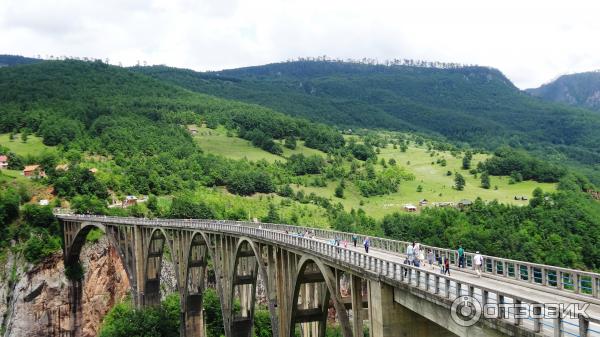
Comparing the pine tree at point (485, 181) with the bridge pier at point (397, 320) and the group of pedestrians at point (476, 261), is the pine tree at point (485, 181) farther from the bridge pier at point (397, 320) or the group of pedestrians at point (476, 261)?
the bridge pier at point (397, 320)

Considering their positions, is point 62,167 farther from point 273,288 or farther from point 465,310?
point 465,310

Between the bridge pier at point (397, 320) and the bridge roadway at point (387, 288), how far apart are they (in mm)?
45

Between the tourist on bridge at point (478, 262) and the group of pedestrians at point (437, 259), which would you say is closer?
the tourist on bridge at point (478, 262)

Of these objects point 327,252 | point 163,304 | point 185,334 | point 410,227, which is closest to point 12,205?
point 163,304

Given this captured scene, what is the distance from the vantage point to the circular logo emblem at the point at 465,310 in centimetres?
1717

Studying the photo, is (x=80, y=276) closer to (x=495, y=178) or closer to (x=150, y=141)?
(x=150, y=141)

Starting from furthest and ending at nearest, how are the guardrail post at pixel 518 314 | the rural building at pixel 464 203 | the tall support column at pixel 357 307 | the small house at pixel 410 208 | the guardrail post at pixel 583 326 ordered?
the small house at pixel 410 208 → the rural building at pixel 464 203 → the tall support column at pixel 357 307 → the guardrail post at pixel 518 314 → the guardrail post at pixel 583 326

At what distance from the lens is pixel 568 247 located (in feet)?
360

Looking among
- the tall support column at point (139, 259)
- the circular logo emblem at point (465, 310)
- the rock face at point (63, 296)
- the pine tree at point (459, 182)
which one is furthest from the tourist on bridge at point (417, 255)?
the pine tree at point (459, 182)

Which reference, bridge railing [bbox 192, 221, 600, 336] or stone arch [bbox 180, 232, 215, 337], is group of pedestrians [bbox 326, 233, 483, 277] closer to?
bridge railing [bbox 192, 221, 600, 336]

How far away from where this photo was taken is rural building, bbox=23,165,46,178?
10775cm

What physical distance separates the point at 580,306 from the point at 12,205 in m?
87.2

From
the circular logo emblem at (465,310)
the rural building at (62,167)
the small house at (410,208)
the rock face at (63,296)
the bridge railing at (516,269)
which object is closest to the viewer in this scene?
the circular logo emblem at (465,310)

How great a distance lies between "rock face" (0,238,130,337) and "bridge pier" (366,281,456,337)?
68.7 meters
